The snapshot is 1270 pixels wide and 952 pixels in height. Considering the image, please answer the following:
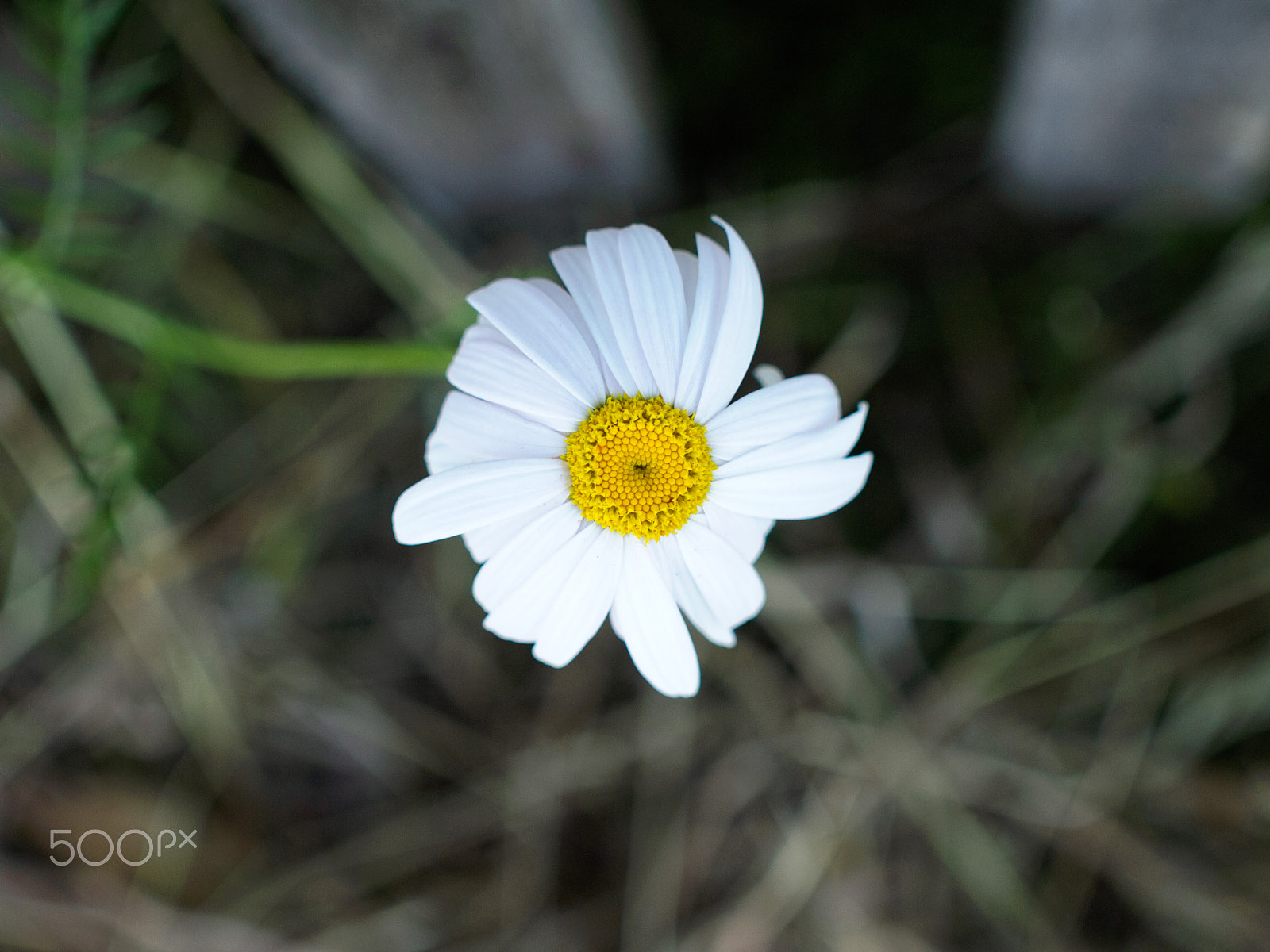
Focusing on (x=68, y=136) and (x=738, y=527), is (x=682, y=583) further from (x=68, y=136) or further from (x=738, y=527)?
(x=68, y=136)

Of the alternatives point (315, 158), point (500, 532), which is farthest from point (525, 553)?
point (315, 158)

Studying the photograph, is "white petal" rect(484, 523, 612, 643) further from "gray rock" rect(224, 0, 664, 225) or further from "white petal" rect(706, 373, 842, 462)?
"gray rock" rect(224, 0, 664, 225)

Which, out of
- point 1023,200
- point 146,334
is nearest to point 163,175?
point 146,334

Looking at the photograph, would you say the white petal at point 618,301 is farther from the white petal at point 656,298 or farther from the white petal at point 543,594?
the white petal at point 543,594

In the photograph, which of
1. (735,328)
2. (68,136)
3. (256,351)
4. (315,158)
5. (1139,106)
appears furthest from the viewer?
(315,158)

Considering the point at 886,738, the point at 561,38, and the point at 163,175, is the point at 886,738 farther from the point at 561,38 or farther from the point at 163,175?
the point at 163,175

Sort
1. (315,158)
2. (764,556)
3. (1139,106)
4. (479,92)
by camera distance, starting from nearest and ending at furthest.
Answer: (479,92)
(1139,106)
(764,556)
(315,158)
